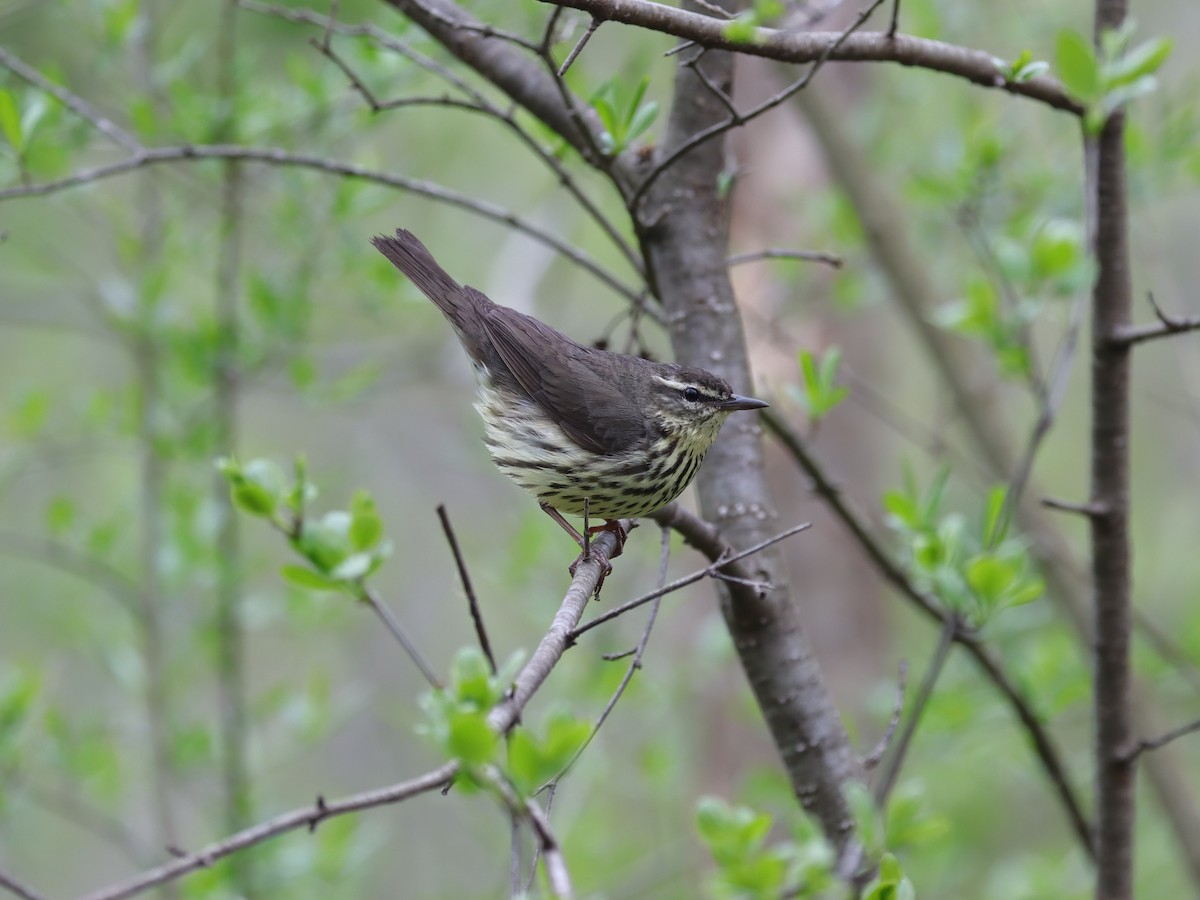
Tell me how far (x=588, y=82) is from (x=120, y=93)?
288 centimetres

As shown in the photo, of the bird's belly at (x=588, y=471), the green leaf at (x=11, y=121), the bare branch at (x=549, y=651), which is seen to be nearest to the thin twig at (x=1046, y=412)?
the bird's belly at (x=588, y=471)

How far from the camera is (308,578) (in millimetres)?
2744

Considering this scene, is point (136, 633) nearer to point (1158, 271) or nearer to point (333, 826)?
point (333, 826)

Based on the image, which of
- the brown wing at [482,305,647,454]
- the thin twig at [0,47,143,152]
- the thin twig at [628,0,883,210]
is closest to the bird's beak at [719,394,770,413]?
the brown wing at [482,305,647,454]

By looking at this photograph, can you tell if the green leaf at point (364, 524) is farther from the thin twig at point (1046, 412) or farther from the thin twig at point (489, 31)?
the thin twig at point (1046, 412)

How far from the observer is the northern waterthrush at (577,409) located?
407 cm

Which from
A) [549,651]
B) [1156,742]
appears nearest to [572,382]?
[1156,742]

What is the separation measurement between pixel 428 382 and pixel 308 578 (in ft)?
17.3

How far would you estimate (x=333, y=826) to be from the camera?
6574mm

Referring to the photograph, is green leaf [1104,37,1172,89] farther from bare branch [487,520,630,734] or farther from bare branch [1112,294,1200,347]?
bare branch [487,520,630,734]

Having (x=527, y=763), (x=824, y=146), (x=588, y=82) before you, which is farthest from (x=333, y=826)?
(x=527, y=763)

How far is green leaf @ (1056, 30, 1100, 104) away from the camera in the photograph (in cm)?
326

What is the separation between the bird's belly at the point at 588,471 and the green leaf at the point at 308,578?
4.51ft

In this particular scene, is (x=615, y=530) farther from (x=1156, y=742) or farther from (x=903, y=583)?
(x=1156, y=742)
